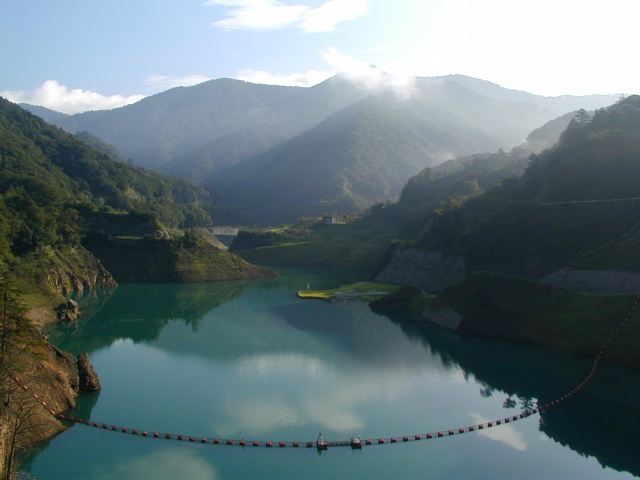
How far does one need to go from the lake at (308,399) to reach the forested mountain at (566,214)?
487 inches

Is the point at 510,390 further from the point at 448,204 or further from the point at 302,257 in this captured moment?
the point at 302,257

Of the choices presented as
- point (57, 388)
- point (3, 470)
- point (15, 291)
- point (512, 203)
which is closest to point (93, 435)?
point (57, 388)

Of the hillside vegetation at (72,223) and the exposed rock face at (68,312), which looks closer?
the exposed rock face at (68,312)

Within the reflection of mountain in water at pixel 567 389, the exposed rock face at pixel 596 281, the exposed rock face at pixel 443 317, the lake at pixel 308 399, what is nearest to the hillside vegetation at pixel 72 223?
the lake at pixel 308 399

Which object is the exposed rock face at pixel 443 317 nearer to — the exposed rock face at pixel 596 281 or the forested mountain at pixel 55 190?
the exposed rock face at pixel 596 281

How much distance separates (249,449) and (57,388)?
1089 centimetres

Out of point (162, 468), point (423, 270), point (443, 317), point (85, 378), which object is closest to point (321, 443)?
point (162, 468)

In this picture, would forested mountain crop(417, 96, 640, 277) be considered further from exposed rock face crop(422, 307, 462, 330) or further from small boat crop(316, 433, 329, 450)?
small boat crop(316, 433, 329, 450)

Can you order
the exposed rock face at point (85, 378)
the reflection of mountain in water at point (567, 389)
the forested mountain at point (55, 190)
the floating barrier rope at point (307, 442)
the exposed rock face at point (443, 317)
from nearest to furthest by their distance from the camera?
the floating barrier rope at point (307, 442), the reflection of mountain in water at point (567, 389), the exposed rock face at point (85, 378), the exposed rock face at point (443, 317), the forested mountain at point (55, 190)

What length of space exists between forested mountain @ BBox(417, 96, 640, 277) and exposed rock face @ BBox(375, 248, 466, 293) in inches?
53.0

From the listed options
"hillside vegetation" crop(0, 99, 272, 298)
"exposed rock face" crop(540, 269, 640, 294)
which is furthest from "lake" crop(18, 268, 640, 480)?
"hillside vegetation" crop(0, 99, 272, 298)

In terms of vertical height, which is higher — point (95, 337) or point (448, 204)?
point (448, 204)

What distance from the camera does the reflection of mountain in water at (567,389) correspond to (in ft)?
84.5

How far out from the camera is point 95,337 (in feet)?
153
